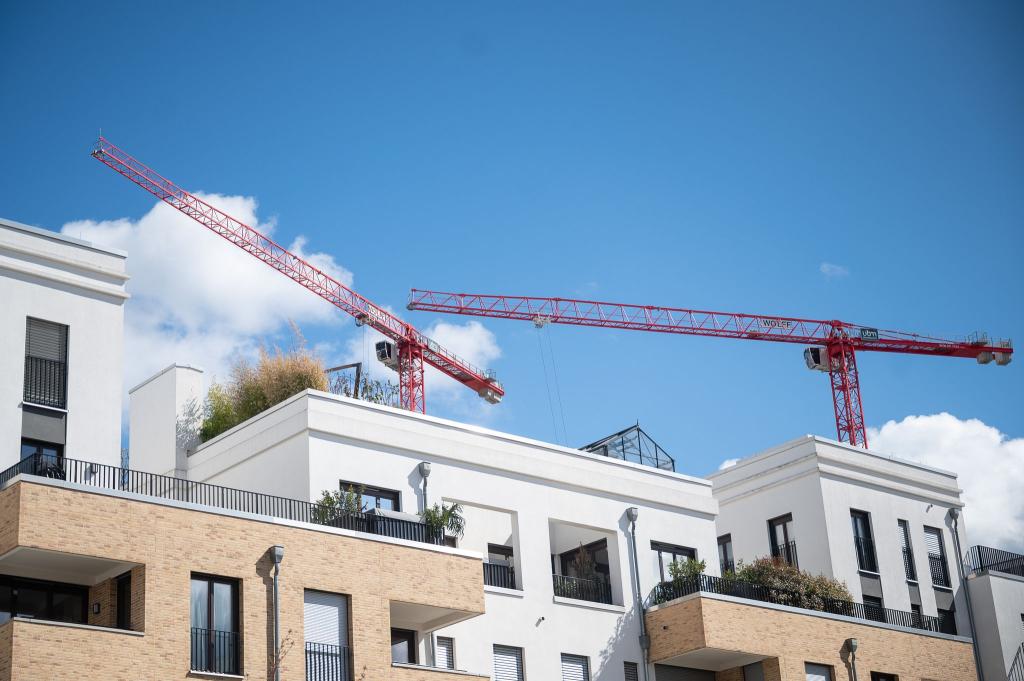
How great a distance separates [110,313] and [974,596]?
30232 millimetres

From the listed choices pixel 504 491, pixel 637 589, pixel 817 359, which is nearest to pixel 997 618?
pixel 637 589

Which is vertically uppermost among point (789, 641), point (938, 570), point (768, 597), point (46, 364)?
point (46, 364)

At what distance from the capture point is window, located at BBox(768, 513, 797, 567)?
145 feet

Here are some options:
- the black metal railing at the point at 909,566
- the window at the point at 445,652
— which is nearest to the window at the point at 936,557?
the black metal railing at the point at 909,566

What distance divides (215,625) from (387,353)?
57396mm

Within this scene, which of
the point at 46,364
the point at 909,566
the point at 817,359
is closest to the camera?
the point at 46,364

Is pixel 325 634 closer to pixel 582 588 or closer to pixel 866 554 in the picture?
pixel 582 588

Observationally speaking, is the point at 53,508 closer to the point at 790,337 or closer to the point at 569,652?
the point at 569,652

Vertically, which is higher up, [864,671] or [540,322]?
[540,322]

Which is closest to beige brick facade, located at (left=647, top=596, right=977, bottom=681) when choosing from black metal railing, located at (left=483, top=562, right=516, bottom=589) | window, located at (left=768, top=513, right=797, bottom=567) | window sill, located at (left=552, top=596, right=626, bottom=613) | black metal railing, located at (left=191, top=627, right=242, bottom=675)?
window sill, located at (left=552, top=596, right=626, bottom=613)

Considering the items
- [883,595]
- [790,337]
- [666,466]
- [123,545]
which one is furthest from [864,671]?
[790,337]

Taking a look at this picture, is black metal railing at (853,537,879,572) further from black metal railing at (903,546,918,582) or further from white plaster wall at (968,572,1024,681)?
white plaster wall at (968,572,1024,681)

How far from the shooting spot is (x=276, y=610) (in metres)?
26.9

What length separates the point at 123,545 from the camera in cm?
2539
